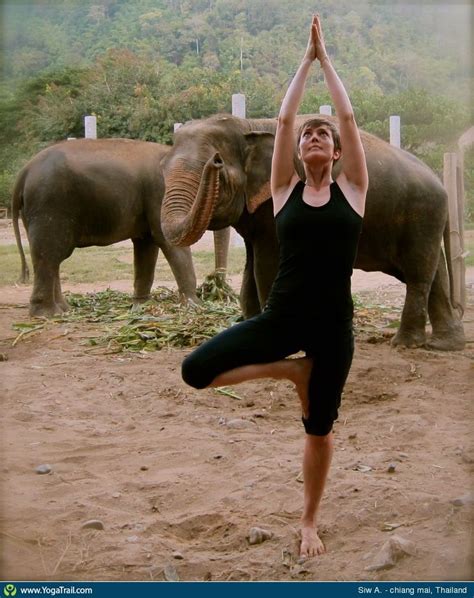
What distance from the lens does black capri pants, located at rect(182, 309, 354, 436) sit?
3.23 metres

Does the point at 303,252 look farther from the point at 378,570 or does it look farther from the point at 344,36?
the point at 344,36

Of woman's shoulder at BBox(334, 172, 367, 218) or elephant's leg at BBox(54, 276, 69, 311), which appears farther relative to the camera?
elephant's leg at BBox(54, 276, 69, 311)

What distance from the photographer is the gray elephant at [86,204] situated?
9.32 m

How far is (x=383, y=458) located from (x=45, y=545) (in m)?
1.77

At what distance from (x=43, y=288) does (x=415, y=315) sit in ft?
13.2

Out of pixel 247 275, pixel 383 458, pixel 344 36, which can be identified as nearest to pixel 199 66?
pixel 344 36

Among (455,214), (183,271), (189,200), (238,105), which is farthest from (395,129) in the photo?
(189,200)

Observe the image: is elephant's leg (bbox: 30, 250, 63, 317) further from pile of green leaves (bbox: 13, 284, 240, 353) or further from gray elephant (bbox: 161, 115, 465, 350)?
gray elephant (bbox: 161, 115, 465, 350)

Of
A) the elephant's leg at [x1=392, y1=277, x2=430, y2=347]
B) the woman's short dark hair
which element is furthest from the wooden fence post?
the woman's short dark hair

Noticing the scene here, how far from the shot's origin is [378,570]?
10.5 feet

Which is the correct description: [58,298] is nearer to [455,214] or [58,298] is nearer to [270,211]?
[270,211]

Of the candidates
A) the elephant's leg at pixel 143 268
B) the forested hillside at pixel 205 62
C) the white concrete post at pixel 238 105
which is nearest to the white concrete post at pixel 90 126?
the forested hillside at pixel 205 62

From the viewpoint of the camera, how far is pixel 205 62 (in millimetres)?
8414

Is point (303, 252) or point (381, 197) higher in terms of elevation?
point (303, 252)
